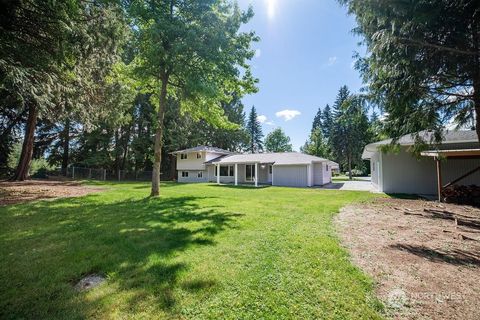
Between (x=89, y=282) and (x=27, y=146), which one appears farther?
(x=27, y=146)

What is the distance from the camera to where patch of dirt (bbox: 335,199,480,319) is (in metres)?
Result: 2.93

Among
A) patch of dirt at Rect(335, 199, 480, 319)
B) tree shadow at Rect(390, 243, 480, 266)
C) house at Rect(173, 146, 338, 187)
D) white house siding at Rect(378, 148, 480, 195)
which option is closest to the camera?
patch of dirt at Rect(335, 199, 480, 319)

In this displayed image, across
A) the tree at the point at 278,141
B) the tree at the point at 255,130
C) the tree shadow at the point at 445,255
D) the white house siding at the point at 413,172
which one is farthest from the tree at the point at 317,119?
the tree shadow at the point at 445,255

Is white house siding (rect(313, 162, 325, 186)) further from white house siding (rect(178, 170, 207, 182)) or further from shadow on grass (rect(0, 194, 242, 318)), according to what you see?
shadow on grass (rect(0, 194, 242, 318))

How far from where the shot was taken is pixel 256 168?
22.5 metres

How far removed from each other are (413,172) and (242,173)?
55.1 feet

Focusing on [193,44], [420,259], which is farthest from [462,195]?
[193,44]

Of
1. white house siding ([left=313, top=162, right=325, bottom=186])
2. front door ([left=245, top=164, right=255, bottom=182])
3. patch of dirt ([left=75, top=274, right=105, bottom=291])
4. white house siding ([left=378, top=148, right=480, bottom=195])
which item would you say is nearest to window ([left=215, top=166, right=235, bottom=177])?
front door ([left=245, top=164, right=255, bottom=182])

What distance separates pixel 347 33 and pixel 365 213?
6313 millimetres

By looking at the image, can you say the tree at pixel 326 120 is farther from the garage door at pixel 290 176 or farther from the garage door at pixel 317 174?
the garage door at pixel 290 176

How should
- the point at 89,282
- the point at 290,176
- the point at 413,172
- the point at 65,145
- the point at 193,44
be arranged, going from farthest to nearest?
the point at 65,145 → the point at 290,176 → the point at 413,172 → the point at 193,44 → the point at 89,282

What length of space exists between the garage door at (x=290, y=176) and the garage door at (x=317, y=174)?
2075mm

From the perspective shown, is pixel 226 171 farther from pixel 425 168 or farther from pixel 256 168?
pixel 425 168

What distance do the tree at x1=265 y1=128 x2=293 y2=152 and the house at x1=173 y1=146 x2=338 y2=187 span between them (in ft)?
85.5
